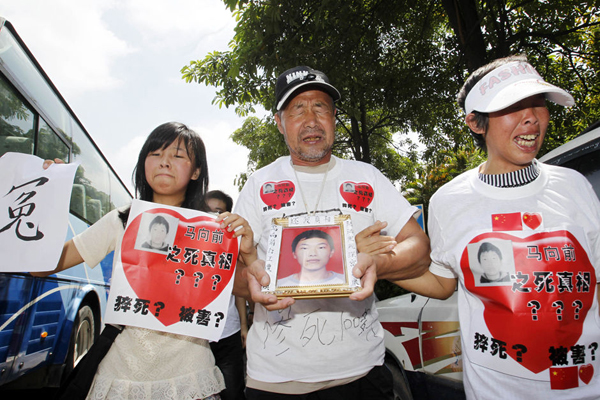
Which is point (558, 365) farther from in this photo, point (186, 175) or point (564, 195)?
point (186, 175)

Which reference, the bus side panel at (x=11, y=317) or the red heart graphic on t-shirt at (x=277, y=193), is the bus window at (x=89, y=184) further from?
the red heart graphic on t-shirt at (x=277, y=193)

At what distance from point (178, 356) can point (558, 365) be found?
150 centimetres

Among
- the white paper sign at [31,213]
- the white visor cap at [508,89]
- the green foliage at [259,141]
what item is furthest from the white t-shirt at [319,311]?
the green foliage at [259,141]

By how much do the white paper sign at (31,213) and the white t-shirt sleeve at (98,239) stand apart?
0.33 ft

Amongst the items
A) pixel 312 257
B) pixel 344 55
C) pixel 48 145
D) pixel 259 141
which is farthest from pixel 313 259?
pixel 259 141

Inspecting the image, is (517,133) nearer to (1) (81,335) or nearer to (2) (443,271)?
(2) (443,271)

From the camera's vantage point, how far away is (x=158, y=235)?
72.4 inches

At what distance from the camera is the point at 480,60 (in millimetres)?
5508

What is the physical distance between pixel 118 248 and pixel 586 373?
1.93 m

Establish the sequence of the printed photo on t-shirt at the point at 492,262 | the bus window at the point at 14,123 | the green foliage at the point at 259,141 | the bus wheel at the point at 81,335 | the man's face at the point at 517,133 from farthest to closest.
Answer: the green foliage at the point at 259,141 < the bus wheel at the point at 81,335 < the bus window at the point at 14,123 < the man's face at the point at 517,133 < the printed photo on t-shirt at the point at 492,262

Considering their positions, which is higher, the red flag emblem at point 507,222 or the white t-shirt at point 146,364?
the red flag emblem at point 507,222

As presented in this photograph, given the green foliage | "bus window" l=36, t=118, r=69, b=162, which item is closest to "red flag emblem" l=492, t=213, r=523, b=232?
"bus window" l=36, t=118, r=69, b=162

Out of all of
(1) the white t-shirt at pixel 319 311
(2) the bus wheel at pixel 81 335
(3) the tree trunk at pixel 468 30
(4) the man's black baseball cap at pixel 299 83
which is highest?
(3) the tree trunk at pixel 468 30

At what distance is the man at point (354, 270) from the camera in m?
1.72
